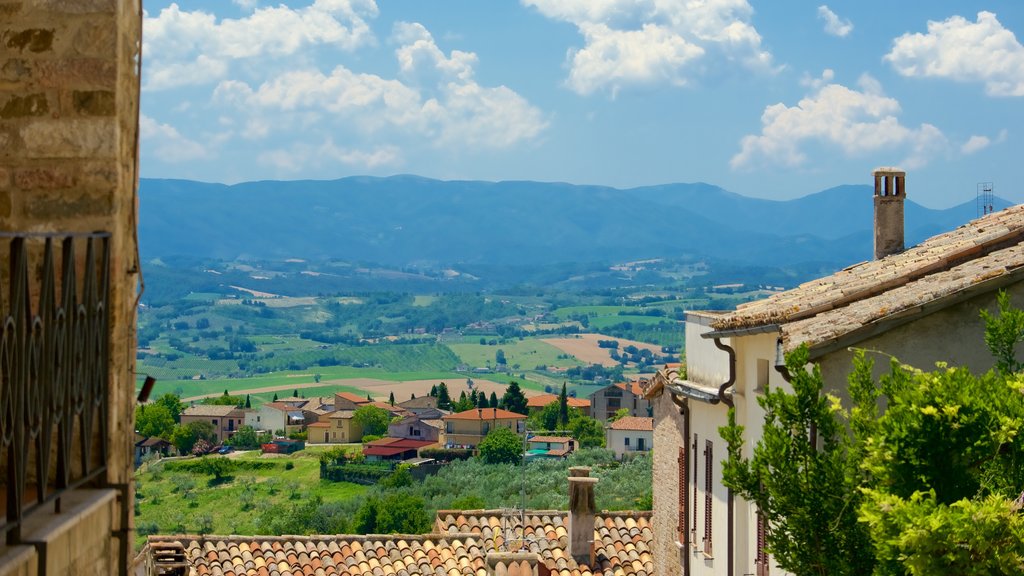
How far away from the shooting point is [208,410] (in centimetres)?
15650

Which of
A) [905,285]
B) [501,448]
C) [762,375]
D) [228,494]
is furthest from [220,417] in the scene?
[905,285]

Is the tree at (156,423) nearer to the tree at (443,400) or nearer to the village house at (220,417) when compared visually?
the village house at (220,417)

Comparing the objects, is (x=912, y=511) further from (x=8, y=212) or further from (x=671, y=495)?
(x=671, y=495)

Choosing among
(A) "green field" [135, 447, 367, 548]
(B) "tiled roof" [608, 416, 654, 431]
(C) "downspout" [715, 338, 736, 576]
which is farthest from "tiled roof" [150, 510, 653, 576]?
(B) "tiled roof" [608, 416, 654, 431]

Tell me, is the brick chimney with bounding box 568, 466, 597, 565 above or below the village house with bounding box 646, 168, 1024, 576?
below

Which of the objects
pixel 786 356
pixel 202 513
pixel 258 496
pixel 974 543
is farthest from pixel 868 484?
pixel 258 496

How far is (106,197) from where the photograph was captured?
6695mm

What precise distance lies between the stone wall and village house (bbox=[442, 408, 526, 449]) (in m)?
125

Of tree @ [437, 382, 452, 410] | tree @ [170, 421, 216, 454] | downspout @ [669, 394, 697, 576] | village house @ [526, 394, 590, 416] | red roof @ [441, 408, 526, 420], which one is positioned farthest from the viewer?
tree @ [437, 382, 452, 410]

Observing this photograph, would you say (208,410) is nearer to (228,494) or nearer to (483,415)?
(483,415)

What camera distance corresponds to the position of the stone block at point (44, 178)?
6719 mm

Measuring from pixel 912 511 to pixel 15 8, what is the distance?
5.23 meters

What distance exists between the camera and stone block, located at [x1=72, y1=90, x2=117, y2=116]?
671 centimetres

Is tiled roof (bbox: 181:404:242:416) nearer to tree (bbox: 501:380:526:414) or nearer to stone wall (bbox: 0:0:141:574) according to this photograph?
tree (bbox: 501:380:526:414)
